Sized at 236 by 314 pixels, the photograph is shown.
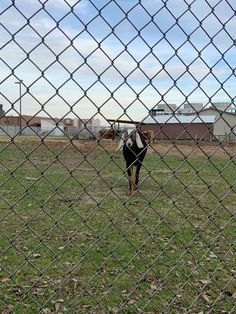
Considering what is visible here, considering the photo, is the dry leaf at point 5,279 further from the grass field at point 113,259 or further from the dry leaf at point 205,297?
the dry leaf at point 205,297

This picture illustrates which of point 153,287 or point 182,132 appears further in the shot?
point 153,287

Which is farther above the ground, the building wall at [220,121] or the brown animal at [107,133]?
the brown animal at [107,133]

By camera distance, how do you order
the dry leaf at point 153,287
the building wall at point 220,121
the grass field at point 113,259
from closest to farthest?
1. the building wall at point 220,121
2. the grass field at point 113,259
3. the dry leaf at point 153,287

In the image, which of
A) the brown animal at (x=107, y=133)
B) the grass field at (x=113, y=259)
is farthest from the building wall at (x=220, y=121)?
the brown animal at (x=107, y=133)

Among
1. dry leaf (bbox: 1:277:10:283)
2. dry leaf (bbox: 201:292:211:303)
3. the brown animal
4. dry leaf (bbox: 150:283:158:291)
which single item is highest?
the brown animal

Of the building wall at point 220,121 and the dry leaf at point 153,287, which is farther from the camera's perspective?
the dry leaf at point 153,287

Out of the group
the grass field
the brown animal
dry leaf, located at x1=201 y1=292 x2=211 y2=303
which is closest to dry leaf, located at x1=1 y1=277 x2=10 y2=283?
the grass field

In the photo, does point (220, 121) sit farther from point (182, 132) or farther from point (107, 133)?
point (107, 133)

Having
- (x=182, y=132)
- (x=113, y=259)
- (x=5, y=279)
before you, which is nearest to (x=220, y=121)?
(x=113, y=259)

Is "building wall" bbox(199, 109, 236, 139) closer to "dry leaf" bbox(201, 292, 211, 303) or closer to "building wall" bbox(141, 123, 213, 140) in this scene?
"building wall" bbox(141, 123, 213, 140)

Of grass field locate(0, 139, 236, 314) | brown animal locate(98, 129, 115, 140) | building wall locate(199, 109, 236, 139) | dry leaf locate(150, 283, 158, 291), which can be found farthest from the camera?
dry leaf locate(150, 283, 158, 291)

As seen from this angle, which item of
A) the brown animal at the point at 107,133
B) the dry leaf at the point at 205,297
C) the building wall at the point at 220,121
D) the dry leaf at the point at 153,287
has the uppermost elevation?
the brown animal at the point at 107,133

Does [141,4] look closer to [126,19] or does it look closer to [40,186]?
[126,19]

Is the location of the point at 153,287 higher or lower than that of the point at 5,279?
lower
